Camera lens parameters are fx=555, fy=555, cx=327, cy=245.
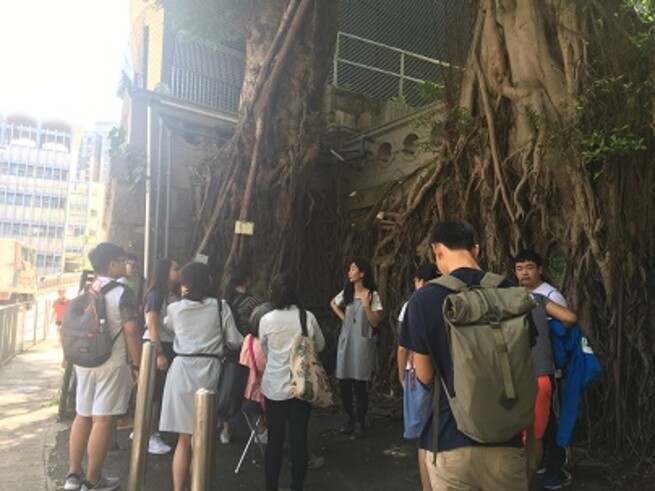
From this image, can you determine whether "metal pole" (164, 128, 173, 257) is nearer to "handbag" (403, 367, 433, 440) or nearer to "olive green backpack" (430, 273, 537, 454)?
"handbag" (403, 367, 433, 440)

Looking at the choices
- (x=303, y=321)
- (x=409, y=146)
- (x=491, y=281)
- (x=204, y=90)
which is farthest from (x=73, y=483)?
(x=204, y=90)

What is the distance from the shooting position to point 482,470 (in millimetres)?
1967

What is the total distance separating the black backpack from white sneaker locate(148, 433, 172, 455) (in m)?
1.33

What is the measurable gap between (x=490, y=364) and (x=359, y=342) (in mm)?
3122

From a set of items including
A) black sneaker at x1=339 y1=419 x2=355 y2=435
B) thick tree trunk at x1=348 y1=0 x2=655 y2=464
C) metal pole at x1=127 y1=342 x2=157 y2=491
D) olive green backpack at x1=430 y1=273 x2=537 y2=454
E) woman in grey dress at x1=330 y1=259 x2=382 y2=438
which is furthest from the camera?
black sneaker at x1=339 y1=419 x2=355 y2=435

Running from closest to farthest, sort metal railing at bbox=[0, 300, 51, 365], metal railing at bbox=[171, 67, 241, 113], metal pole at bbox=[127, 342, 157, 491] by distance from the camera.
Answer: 1. metal pole at bbox=[127, 342, 157, 491]
2. metal railing at bbox=[171, 67, 241, 113]
3. metal railing at bbox=[0, 300, 51, 365]

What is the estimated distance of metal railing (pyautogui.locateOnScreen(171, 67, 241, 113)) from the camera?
8461mm

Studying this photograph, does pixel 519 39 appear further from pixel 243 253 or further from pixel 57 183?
pixel 57 183

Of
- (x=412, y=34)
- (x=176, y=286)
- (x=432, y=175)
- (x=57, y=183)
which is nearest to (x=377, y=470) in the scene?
(x=176, y=286)

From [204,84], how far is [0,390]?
5591mm

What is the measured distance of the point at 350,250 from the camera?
7352 mm

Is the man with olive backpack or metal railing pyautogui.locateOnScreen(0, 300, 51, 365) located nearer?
the man with olive backpack

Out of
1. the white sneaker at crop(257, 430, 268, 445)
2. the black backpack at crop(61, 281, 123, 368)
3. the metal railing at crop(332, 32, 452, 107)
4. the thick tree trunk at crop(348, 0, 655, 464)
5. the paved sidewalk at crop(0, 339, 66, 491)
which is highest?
the metal railing at crop(332, 32, 452, 107)

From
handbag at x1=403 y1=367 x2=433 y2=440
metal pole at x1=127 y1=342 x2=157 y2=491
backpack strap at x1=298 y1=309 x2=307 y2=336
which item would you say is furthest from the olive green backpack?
metal pole at x1=127 y1=342 x2=157 y2=491
